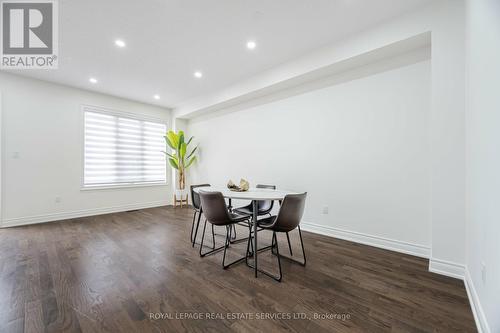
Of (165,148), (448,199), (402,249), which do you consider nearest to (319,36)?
(448,199)

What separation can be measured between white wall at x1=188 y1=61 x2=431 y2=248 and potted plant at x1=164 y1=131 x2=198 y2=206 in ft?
7.27

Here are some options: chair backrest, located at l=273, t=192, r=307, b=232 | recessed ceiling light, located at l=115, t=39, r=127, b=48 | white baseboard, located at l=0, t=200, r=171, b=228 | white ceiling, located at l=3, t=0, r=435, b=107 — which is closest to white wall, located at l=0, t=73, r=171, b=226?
white baseboard, located at l=0, t=200, r=171, b=228

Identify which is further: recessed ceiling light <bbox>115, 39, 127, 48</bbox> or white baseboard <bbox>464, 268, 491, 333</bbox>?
recessed ceiling light <bbox>115, 39, 127, 48</bbox>

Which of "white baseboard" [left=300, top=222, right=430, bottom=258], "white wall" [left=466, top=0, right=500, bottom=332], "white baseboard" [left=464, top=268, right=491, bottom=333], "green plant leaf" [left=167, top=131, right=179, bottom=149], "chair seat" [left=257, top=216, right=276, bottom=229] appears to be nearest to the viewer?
"white wall" [left=466, top=0, right=500, bottom=332]

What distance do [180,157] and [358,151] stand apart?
4391 mm

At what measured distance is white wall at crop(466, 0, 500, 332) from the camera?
1.12m

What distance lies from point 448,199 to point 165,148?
5972mm

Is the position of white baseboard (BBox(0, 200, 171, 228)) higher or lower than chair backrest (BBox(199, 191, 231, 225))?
lower

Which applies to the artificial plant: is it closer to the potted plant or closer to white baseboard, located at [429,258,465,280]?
the potted plant

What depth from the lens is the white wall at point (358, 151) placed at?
8.14ft

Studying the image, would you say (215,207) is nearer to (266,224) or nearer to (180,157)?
(266,224)

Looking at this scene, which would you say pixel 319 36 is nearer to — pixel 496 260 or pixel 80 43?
pixel 496 260

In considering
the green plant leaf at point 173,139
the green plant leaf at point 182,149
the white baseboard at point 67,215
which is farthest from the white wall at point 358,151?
the white baseboard at point 67,215

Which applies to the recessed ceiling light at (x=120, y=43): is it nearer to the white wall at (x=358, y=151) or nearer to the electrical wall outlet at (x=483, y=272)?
the white wall at (x=358, y=151)
